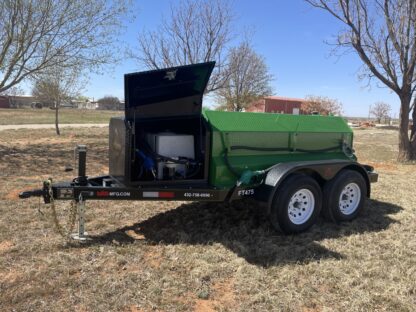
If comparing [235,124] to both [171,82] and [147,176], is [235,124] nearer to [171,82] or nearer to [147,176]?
[171,82]

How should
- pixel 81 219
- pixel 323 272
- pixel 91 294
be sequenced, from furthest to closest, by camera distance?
pixel 81 219 < pixel 323 272 < pixel 91 294

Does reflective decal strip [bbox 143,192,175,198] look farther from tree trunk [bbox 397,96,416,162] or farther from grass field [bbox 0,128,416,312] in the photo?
tree trunk [bbox 397,96,416,162]

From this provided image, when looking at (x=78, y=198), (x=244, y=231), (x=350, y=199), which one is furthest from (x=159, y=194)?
(x=350, y=199)

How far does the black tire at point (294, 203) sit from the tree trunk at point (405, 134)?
962 cm

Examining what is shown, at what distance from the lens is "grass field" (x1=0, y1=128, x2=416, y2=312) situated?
325 cm

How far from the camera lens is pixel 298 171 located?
191 inches

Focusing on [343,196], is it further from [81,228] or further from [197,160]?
[81,228]

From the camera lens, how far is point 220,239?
15.3ft

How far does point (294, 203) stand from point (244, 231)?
2.33ft

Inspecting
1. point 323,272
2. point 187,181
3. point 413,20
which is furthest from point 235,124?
point 413,20

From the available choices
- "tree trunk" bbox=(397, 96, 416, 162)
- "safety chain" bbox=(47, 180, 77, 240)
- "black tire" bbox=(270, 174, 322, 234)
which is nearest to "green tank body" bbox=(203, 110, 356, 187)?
"black tire" bbox=(270, 174, 322, 234)

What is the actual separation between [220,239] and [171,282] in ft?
4.07

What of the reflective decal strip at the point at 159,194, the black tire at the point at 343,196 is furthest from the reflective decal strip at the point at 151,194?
the black tire at the point at 343,196

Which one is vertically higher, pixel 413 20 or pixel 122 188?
pixel 413 20
